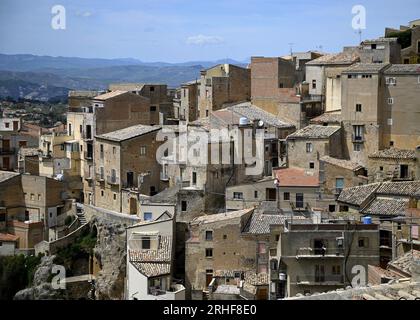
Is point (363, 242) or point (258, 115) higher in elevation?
point (258, 115)

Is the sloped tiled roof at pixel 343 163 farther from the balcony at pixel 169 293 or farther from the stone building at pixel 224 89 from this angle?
the stone building at pixel 224 89

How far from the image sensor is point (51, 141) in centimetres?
2297

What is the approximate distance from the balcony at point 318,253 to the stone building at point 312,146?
148 inches

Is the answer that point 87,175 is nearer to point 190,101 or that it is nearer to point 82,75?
point 190,101

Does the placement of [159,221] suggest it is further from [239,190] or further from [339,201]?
[339,201]

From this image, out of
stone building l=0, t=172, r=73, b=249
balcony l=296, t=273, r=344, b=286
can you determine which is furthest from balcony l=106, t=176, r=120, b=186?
balcony l=296, t=273, r=344, b=286

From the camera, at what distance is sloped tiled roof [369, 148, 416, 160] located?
A: 55.3 feet

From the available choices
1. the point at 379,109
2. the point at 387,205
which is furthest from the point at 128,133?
the point at 387,205

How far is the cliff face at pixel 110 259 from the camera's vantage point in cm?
1680

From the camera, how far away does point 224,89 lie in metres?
22.8

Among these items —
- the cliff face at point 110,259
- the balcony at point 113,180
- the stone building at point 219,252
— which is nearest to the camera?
the stone building at point 219,252

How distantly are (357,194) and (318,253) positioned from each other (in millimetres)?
2401

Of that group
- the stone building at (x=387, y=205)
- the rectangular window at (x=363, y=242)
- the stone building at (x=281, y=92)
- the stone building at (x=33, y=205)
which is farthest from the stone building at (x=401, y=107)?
the stone building at (x=33, y=205)

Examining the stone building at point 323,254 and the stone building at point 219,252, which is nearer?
the stone building at point 323,254
